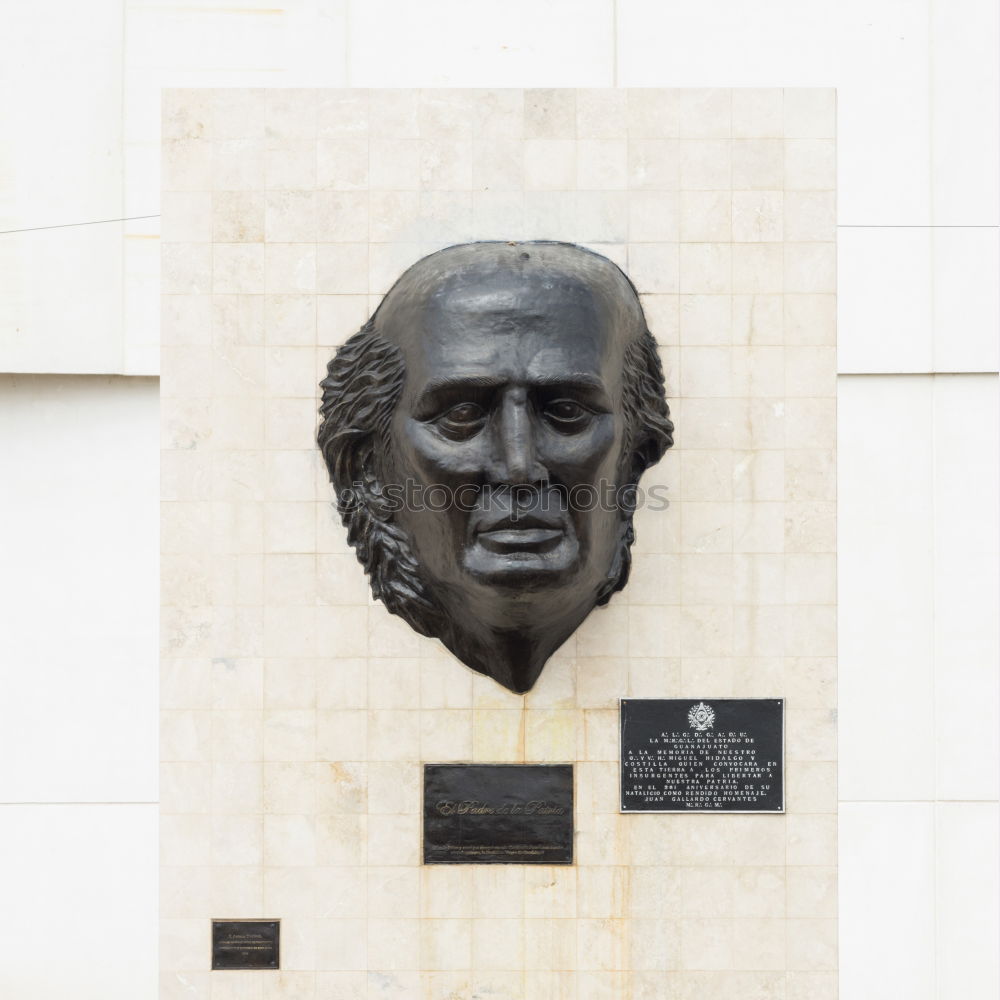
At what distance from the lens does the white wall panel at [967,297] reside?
7.68m

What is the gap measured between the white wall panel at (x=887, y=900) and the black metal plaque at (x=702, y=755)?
100 inches

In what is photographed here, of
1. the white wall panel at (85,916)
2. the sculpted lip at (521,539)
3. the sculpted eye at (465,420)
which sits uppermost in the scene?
the sculpted eye at (465,420)

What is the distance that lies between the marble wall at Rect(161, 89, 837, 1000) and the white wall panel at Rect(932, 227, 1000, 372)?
98.8 inches

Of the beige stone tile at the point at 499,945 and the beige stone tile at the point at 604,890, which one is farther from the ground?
the beige stone tile at the point at 604,890

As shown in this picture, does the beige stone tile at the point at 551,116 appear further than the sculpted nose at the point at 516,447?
Yes

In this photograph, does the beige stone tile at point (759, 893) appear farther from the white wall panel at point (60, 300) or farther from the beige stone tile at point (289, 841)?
the white wall panel at point (60, 300)

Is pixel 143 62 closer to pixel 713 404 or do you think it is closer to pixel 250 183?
pixel 250 183

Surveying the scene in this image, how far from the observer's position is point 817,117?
553 cm

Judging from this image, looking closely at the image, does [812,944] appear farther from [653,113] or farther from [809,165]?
[653,113]

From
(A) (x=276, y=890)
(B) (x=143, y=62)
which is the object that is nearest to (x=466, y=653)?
(A) (x=276, y=890)

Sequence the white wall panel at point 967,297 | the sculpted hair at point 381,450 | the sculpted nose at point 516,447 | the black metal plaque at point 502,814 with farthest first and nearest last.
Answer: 1. the white wall panel at point 967,297
2. the black metal plaque at point 502,814
3. the sculpted hair at point 381,450
4. the sculpted nose at point 516,447

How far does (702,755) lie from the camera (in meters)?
5.51

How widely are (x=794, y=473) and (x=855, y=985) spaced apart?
3947 mm

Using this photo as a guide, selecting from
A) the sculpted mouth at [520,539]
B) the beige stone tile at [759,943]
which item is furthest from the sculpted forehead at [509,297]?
the beige stone tile at [759,943]
